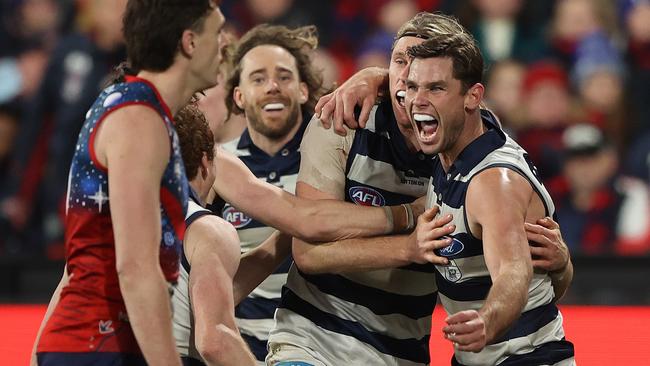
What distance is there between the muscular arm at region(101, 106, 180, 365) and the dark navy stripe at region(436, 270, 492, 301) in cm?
106

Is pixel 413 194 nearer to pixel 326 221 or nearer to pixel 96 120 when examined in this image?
pixel 326 221

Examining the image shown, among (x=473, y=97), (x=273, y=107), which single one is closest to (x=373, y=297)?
(x=473, y=97)

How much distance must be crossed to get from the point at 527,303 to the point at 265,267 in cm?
101

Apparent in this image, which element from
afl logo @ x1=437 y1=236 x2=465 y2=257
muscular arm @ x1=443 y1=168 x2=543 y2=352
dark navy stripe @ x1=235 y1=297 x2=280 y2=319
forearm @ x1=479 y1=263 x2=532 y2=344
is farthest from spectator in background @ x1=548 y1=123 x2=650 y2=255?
forearm @ x1=479 y1=263 x2=532 y2=344

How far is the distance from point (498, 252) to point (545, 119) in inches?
188

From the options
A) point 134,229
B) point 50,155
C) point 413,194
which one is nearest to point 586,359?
point 413,194

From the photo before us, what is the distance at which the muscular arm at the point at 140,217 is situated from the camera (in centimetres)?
243

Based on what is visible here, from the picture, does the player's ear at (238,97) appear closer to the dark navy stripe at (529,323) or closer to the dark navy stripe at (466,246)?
the dark navy stripe at (466,246)

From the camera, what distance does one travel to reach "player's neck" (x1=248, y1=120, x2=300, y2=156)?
182 inches

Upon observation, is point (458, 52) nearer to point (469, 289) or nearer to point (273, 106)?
point (469, 289)

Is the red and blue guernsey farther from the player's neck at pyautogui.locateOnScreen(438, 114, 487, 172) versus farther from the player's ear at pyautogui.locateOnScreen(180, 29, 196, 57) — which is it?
the player's neck at pyautogui.locateOnScreen(438, 114, 487, 172)

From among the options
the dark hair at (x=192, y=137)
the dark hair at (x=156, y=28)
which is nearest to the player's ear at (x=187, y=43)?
the dark hair at (x=156, y=28)

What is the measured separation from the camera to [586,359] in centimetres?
526

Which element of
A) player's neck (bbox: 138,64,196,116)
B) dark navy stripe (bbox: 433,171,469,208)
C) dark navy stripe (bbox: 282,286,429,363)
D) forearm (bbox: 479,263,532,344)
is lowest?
dark navy stripe (bbox: 282,286,429,363)
